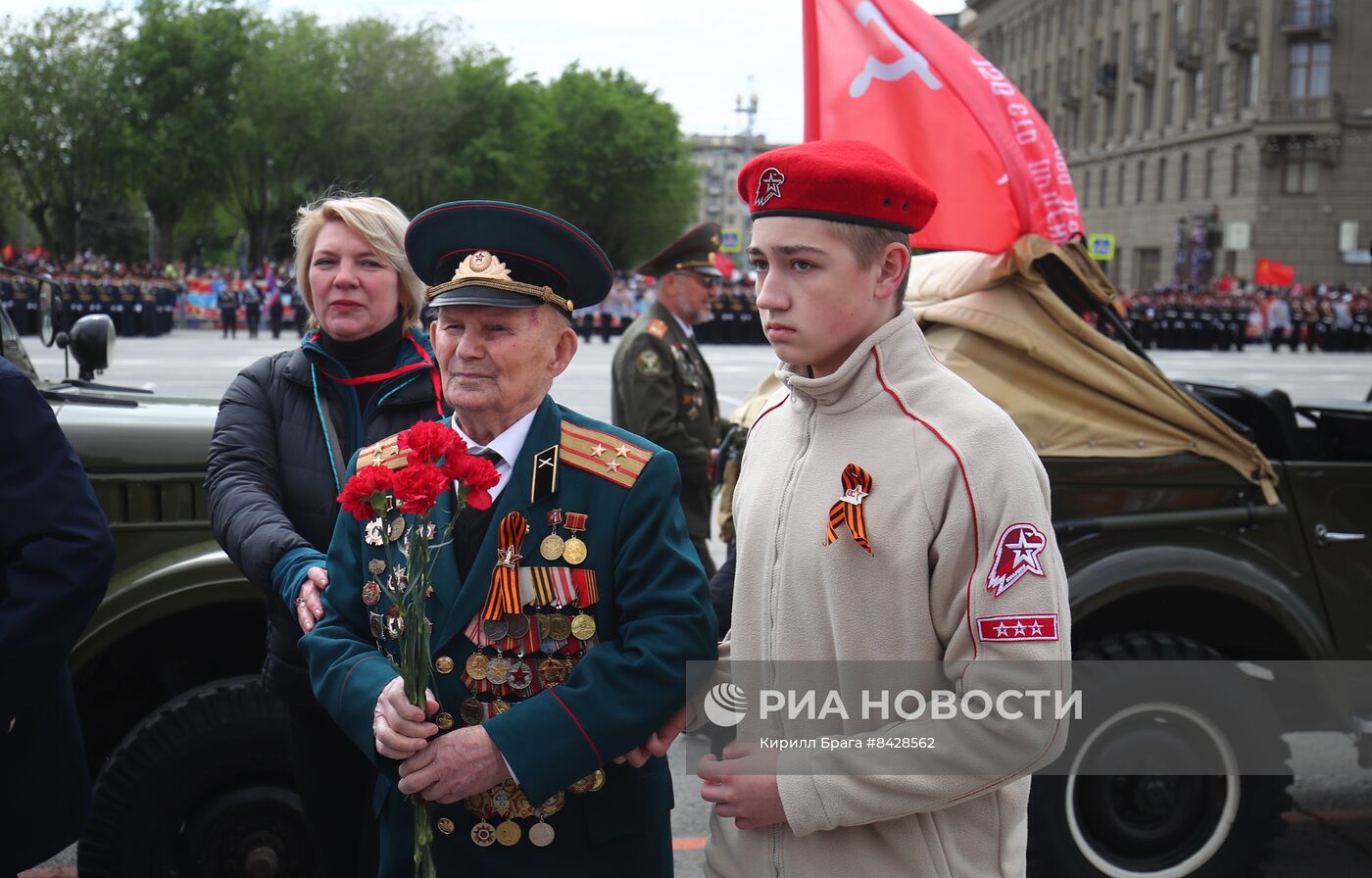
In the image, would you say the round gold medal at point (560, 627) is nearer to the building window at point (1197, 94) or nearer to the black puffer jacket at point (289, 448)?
the black puffer jacket at point (289, 448)

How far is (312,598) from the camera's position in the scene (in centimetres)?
255

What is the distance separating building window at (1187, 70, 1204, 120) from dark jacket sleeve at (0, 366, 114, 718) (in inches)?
2461

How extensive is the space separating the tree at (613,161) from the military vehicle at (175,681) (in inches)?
2629

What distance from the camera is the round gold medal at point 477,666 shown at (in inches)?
91.2

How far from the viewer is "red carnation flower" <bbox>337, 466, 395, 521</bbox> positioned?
208 centimetres

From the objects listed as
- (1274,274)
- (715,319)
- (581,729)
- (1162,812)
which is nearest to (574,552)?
(581,729)

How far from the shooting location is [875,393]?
209 centimetres

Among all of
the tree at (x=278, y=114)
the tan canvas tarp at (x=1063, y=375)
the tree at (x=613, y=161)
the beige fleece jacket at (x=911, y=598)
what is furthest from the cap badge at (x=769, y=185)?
the tree at (x=613, y=161)

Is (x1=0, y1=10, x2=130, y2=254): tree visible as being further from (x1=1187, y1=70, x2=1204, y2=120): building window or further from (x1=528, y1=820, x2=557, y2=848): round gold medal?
(x1=528, y1=820, x2=557, y2=848): round gold medal

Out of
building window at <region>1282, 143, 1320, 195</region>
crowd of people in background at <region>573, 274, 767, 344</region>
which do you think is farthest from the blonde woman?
building window at <region>1282, 143, 1320, 195</region>

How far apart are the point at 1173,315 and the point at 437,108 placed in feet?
103

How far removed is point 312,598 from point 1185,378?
238 inches

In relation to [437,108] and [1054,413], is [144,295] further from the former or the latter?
[1054,413]

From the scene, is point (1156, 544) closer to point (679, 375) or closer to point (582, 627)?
point (582, 627)
